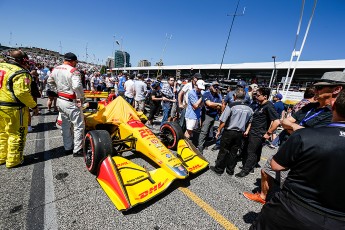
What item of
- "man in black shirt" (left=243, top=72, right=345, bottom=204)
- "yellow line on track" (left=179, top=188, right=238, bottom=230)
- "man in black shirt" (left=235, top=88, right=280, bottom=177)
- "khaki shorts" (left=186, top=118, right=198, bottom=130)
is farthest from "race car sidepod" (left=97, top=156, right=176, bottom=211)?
"man in black shirt" (left=235, top=88, right=280, bottom=177)

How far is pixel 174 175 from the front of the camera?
112 inches

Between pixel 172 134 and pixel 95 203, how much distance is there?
2.21 meters

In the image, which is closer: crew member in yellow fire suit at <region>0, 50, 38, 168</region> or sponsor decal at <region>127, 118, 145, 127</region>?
crew member in yellow fire suit at <region>0, 50, 38, 168</region>

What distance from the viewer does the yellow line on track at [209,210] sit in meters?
2.37

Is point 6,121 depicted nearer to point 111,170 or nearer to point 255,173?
point 111,170

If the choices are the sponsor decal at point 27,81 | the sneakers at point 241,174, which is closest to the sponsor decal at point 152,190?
the sneakers at point 241,174

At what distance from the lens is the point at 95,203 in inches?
98.3

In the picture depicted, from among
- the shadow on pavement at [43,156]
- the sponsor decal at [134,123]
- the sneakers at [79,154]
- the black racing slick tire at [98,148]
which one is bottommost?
the shadow on pavement at [43,156]

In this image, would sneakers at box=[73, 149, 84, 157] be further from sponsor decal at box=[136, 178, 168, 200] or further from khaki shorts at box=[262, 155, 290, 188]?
khaki shorts at box=[262, 155, 290, 188]

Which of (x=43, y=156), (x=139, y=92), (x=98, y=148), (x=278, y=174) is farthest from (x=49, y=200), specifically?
(x=139, y=92)

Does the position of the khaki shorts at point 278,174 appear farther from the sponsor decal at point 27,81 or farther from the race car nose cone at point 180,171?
the sponsor decal at point 27,81

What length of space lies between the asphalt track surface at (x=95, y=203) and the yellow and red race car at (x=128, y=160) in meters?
0.19

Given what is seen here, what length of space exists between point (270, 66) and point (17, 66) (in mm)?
30091

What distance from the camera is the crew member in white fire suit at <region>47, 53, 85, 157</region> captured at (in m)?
3.45
